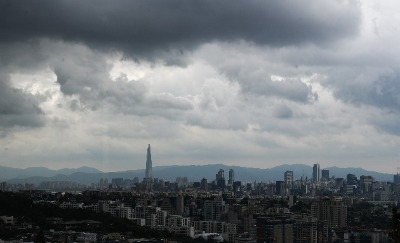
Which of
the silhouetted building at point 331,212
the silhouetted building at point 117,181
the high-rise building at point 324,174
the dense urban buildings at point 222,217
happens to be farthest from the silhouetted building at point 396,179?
the high-rise building at point 324,174

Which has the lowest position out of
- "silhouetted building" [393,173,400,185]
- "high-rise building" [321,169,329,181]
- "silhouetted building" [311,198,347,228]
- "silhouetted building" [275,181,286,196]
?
"silhouetted building" [311,198,347,228]

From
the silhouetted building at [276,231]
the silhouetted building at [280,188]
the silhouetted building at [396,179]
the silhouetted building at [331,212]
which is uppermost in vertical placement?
the silhouetted building at [396,179]

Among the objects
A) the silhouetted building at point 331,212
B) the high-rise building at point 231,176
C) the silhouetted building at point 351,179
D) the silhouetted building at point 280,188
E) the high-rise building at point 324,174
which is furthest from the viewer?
the high-rise building at point 324,174

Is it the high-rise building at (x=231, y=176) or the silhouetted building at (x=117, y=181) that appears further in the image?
the high-rise building at (x=231, y=176)

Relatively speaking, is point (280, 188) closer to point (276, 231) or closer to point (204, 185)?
point (204, 185)

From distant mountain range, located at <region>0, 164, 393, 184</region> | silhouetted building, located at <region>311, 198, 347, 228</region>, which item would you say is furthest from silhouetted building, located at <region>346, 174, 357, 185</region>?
silhouetted building, located at <region>311, 198, 347, 228</region>

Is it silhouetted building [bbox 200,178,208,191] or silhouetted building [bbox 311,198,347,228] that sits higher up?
silhouetted building [bbox 200,178,208,191]

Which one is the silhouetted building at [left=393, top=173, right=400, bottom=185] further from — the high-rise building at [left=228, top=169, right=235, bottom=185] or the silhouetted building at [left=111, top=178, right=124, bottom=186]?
the high-rise building at [left=228, top=169, right=235, bottom=185]

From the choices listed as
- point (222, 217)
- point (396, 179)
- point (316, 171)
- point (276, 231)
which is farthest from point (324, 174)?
point (276, 231)

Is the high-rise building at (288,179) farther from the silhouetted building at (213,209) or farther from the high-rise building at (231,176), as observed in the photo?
the silhouetted building at (213,209)

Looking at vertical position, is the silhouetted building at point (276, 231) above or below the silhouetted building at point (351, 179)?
below

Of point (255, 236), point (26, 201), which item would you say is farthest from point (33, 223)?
point (255, 236)
